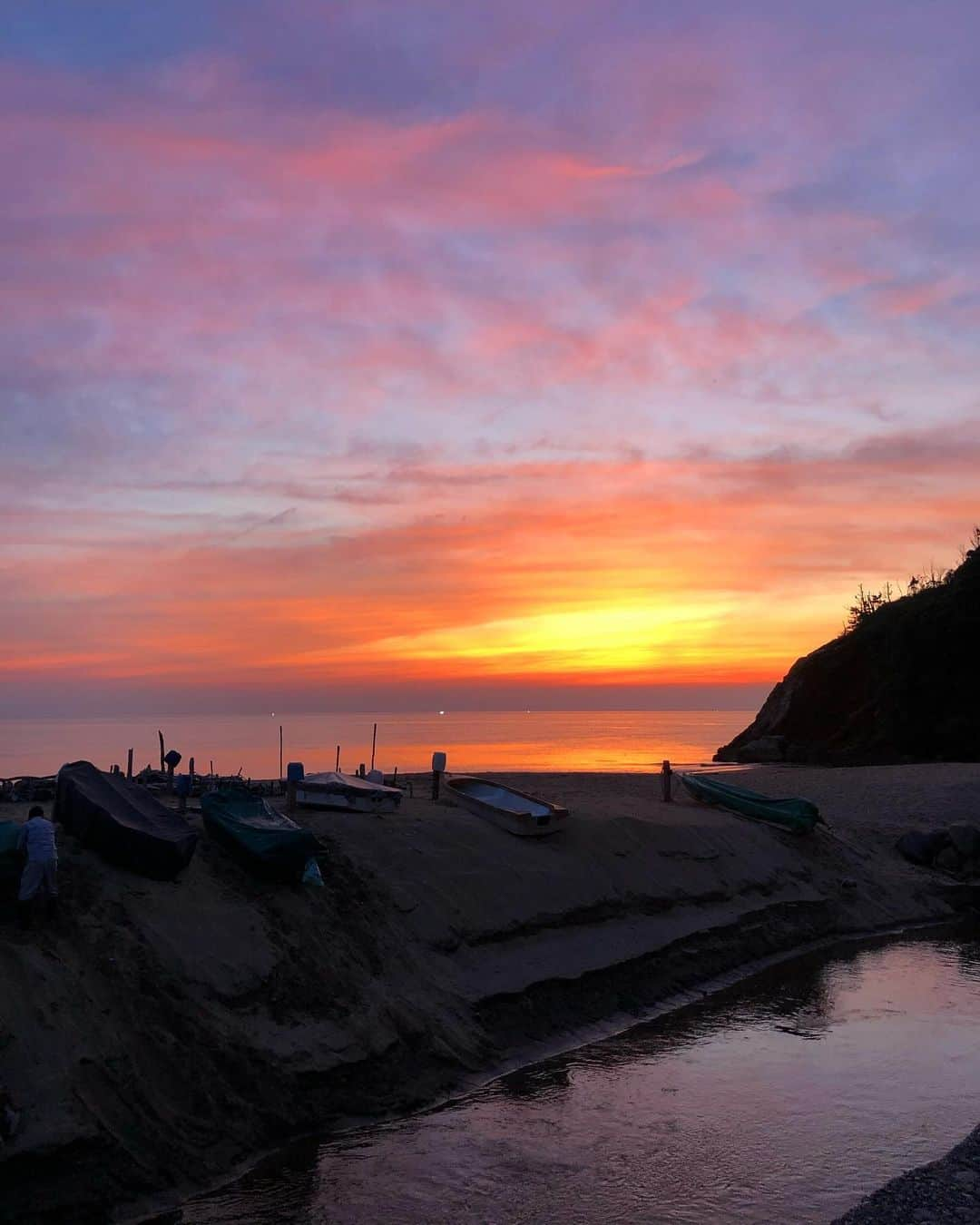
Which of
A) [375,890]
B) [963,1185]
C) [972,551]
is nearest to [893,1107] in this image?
[963,1185]

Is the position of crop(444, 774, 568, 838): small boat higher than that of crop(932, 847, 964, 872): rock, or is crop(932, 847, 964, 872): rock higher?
crop(444, 774, 568, 838): small boat

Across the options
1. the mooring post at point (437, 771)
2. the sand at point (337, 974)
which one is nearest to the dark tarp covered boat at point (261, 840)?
the sand at point (337, 974)

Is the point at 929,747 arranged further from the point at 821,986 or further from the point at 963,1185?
the point at 963,1185

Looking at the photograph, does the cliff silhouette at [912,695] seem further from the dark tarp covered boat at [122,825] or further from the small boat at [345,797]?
the dark tarp covered boat at [122,825]

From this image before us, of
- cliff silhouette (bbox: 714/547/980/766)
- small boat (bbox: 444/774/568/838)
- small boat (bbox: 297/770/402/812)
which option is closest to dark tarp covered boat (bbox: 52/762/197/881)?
small boat (bbox: 297/770/402/812)

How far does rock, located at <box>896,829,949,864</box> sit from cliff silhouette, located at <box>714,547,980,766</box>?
2896cm

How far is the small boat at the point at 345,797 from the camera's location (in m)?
27.3

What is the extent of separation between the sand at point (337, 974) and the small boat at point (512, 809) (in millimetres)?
379

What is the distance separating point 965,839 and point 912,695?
32.5m

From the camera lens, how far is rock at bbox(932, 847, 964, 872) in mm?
40181

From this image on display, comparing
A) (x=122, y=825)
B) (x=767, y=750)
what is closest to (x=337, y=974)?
(x=122, y=825)

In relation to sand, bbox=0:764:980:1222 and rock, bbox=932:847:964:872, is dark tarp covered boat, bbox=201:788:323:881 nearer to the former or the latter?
sand, bbox=0:764:980:1222

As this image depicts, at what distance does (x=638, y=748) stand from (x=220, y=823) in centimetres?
10932

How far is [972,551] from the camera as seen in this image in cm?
7344
